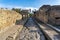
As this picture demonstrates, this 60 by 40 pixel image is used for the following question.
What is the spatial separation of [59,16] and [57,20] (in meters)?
1.13

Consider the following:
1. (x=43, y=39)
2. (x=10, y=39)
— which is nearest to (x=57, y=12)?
(x=43, y=39)

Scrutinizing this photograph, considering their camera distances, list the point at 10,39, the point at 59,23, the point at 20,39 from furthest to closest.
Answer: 1. the point at 59,23
2. the point at 20,39
3. the point at 10,39

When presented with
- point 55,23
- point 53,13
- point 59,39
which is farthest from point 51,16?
point 59,39

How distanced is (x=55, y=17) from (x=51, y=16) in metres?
1.58

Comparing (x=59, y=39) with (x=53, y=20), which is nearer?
(x=59, y=39)

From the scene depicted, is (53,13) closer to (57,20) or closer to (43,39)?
(57,20)

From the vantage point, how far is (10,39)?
32.4 feet

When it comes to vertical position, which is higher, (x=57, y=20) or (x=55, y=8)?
(x=55, y=8)

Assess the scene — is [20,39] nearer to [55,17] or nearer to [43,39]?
[43,39]

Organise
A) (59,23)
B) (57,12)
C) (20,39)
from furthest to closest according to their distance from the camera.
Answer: (57,12) → (59,23) → (20,39)

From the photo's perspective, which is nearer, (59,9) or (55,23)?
(55,23)

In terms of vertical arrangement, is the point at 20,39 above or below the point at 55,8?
below

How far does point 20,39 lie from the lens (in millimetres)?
13336

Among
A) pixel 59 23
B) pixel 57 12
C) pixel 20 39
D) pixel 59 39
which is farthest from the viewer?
pixel 57 12
